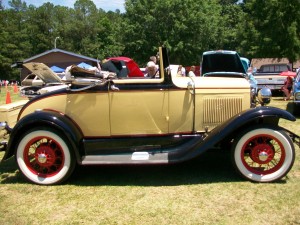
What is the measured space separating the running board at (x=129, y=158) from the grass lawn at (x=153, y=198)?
0.31m

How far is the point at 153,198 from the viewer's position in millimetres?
3939

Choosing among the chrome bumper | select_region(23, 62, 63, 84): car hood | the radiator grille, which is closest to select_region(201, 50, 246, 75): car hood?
the radiator grille

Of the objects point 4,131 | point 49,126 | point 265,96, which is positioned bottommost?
point 4,131

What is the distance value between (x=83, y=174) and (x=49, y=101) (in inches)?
44.4

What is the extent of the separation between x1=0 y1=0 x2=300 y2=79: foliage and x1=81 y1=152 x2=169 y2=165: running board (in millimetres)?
24338

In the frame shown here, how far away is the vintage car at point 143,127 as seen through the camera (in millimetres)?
4285

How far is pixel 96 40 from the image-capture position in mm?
65812

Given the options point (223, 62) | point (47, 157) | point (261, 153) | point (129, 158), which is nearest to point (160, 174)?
point (129, 158)

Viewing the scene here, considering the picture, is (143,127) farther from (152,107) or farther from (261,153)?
(261,153)

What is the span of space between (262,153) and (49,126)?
2.66 m

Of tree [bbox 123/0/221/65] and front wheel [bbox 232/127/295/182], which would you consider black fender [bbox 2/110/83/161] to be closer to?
front wheel [bbox 232/127/295/182]

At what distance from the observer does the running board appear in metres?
4.29

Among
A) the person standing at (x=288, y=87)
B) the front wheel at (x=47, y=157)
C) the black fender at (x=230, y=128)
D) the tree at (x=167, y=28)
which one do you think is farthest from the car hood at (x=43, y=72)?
the tree at (x=167, y=28)

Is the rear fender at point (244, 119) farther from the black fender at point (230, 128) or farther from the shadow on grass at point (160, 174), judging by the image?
the shadow on grass at point (160, 174)
